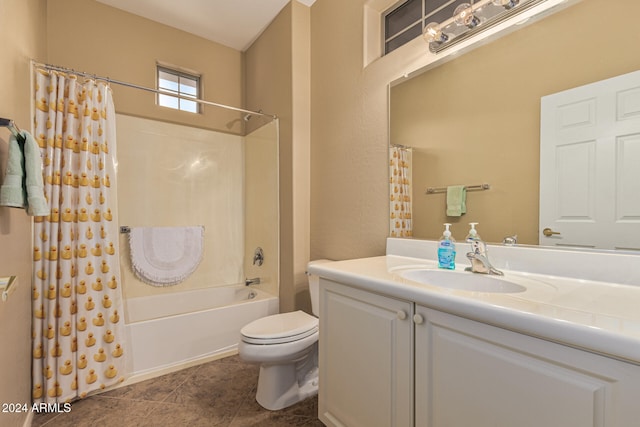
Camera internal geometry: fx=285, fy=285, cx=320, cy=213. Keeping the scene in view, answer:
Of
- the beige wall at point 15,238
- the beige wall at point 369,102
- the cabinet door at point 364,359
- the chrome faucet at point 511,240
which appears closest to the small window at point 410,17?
the beige wall at point 369,102

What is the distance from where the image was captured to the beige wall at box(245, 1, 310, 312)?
7.87ft

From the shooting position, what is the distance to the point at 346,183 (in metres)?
2.09

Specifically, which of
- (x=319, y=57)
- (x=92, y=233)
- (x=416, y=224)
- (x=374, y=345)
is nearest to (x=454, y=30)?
(x=416, y=224)

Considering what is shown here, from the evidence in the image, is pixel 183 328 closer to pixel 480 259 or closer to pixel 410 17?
pixel 480 259

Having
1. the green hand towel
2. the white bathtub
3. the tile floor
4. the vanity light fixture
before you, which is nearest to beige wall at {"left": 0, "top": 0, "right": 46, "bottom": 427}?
the green hand towel

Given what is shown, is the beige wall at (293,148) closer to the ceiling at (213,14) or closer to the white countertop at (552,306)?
the ceiling at (213,14)

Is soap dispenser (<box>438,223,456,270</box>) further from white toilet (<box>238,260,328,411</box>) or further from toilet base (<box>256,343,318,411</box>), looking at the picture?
toilet base (<box>256,343,318,411</box>)

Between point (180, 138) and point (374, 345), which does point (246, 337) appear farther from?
point (180, 138)

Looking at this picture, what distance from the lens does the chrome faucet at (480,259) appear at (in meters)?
1.15

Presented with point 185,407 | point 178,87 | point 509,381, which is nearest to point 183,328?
point 185,407

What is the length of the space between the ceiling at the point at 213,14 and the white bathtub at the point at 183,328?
248cm

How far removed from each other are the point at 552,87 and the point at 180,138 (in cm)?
281

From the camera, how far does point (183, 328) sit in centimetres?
210

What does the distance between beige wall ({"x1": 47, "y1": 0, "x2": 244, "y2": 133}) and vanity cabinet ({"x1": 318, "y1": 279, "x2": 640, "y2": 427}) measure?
242cm
